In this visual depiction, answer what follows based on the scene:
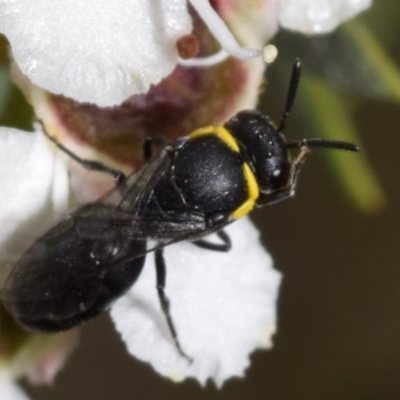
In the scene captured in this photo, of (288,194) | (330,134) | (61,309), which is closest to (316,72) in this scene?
(330,134)

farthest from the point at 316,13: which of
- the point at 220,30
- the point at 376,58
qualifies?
the point at 220,30

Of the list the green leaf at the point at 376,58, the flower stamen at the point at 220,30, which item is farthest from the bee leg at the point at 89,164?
the green leaf at the point at 376,58

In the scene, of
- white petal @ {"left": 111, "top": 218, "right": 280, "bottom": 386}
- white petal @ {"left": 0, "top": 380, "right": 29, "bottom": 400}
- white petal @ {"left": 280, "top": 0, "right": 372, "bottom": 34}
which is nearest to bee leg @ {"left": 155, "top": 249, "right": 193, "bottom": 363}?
white petal @ {"left": 111, "top": 218, "right": 280, "bottom": 386}

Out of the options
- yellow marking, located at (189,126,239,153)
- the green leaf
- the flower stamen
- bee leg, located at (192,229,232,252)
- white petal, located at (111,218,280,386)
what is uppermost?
the flower stamen

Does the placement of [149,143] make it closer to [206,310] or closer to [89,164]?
[89,164]

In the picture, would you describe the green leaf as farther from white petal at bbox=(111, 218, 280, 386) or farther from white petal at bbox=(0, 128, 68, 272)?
white petal at bbox=(0, 128, 68, 272)

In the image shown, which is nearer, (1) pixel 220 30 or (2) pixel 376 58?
(1) pixel 220 30

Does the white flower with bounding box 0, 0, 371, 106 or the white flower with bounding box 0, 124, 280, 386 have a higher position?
the white flower with bounding box 0, 0, 371, 106

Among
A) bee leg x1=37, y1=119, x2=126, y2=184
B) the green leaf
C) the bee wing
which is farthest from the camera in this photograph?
the green leaf
